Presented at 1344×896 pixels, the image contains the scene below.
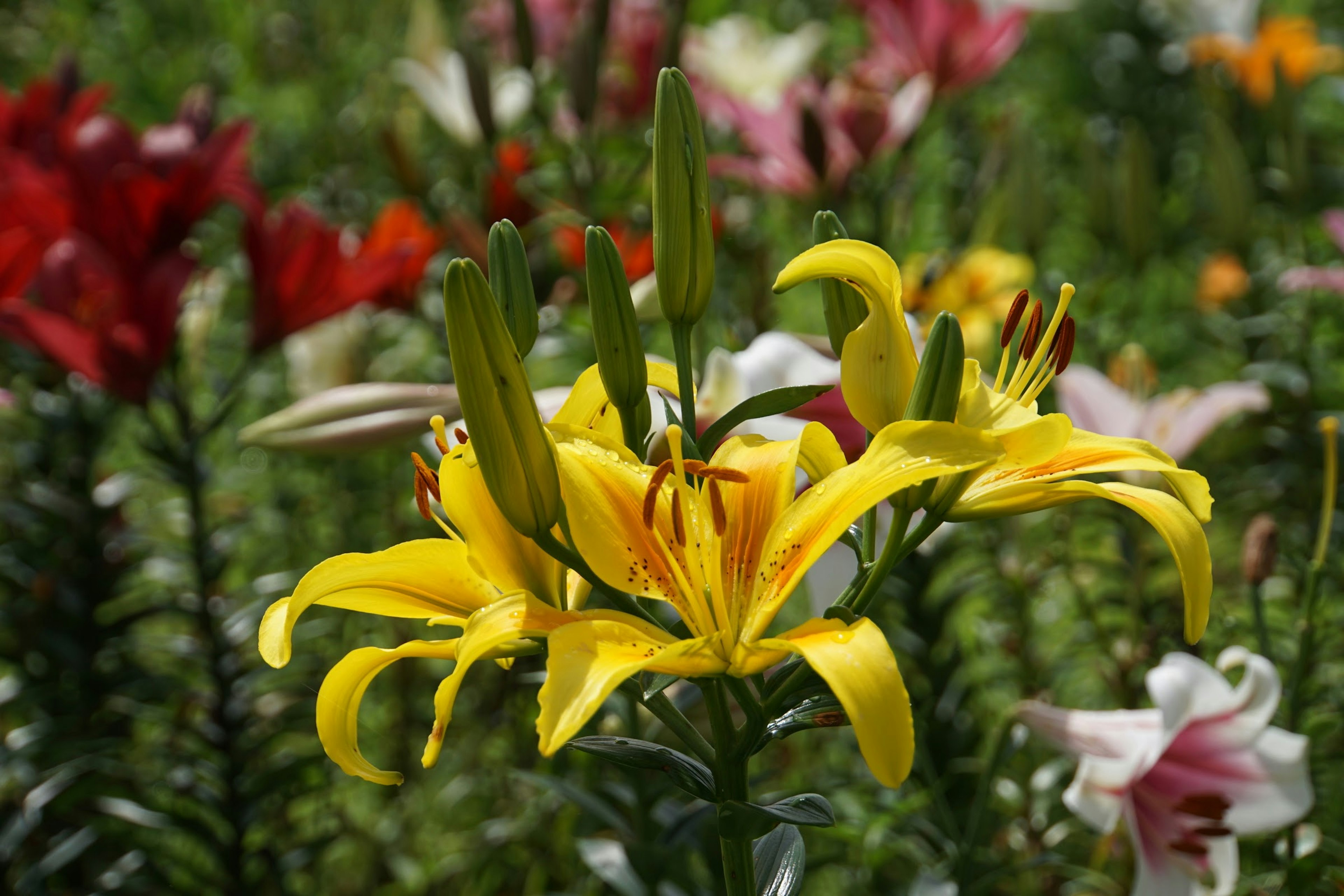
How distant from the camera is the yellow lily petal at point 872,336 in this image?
1.47 feet

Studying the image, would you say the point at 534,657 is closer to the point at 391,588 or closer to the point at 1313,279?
the point at 391,588

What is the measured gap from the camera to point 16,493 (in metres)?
1.16

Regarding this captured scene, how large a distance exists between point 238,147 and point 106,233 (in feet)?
0.48

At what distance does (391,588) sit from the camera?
0.44m

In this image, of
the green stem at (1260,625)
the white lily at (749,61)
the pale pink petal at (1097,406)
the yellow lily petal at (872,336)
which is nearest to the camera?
the yellow lily petal at (872,336)

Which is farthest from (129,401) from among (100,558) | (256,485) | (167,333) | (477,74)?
(256,485)

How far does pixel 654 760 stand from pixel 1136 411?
685 mm

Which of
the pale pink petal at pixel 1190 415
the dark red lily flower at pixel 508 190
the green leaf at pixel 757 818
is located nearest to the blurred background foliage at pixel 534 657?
the dark red lily flower at pixel 508 190

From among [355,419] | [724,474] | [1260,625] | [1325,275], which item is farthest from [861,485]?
[1325,275]

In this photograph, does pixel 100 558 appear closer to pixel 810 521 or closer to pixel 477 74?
pixel 477 74

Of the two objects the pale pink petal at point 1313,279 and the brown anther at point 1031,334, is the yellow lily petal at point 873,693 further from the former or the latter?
the pale pink petal at point 1313,279

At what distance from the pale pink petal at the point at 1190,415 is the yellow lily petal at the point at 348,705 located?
745 mm

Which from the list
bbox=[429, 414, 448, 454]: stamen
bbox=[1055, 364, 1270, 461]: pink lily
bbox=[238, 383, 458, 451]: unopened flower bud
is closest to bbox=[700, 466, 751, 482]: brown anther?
bbox=[429, 414, 448, 454]: stamen

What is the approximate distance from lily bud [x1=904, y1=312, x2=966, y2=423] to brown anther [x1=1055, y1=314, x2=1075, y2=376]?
112 millimetres
